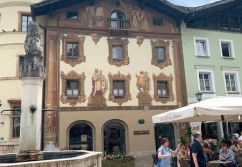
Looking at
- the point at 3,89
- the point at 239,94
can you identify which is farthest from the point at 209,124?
the point at 3,89

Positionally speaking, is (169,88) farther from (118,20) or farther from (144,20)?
(118,20)

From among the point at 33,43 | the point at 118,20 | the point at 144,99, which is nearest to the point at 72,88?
the point at 144,99

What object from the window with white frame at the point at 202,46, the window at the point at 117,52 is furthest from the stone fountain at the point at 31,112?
the window with white frame at the point at 202,46

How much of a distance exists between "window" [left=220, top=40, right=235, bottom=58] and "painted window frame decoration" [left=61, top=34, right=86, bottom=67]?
12.6 metres

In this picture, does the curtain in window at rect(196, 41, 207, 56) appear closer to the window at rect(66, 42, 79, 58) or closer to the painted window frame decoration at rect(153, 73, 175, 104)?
the painted window frame decoration at rect(153, 73, 175, 104)

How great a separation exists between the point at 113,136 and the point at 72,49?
7.14m

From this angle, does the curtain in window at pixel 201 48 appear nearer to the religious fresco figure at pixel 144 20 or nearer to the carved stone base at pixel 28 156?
the religious fresco figure at pixel 144 20

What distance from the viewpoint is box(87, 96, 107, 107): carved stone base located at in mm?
18906

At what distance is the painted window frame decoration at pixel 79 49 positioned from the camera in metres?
19.2

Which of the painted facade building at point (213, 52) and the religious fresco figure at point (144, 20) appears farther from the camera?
the painted facade building at point (213, 52)

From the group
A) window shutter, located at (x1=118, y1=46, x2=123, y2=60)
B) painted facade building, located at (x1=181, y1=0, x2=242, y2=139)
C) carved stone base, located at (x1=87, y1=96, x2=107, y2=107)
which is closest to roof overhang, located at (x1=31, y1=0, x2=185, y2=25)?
painted facade building, located at (x1=181, y1=0, x2=242, y2=139)

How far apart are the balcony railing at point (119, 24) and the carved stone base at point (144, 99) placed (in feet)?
18.2

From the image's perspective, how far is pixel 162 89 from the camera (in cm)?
2095

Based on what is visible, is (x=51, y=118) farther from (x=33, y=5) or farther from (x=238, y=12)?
(x=238, y=12)
